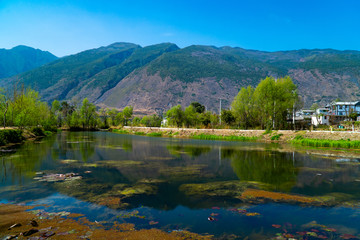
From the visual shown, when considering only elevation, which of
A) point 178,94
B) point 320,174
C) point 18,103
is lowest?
point 320,174

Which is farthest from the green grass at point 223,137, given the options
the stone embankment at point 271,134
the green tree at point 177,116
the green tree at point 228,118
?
the green tree at point 177,116

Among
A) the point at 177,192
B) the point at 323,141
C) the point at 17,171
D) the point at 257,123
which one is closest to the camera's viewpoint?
the point at 177,192

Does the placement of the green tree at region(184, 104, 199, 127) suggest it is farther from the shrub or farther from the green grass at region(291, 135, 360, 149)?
the shrub

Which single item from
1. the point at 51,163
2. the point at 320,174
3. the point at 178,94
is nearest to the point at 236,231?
the point at 320,174

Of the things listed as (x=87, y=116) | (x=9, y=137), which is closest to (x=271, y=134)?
(x=9, y=137)

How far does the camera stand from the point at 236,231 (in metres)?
6.93

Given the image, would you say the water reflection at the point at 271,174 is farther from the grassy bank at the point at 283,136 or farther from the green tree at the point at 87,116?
the green tree at the point at 87,116

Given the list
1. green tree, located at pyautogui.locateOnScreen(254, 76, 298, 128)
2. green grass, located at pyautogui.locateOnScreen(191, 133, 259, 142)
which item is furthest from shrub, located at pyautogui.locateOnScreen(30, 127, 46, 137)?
green tree, located at pyautogui.locateOnScreen(254, 76, 298, 128)

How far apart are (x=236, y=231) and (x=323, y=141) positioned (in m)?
35.8

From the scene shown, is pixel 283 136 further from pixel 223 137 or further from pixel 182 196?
pixel 182 196

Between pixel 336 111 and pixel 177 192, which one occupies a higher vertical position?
pixel 336 111

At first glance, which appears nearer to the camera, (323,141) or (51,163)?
(51,163)

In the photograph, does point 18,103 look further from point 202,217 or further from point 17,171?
point 202,217

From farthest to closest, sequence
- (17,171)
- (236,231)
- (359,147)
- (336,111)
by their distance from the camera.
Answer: (336,111) < (359,147) < (17,171) < (236,231)
